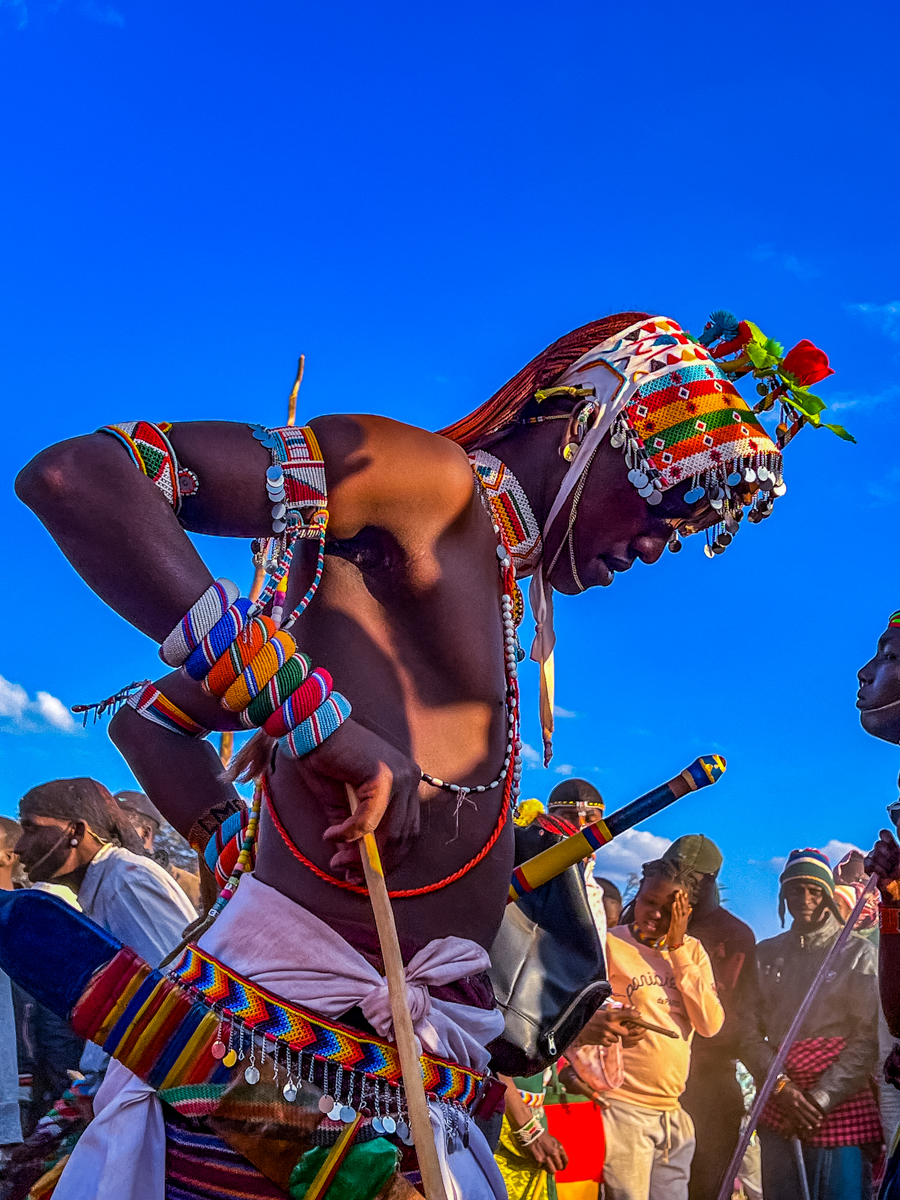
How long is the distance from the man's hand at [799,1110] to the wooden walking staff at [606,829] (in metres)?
4.17

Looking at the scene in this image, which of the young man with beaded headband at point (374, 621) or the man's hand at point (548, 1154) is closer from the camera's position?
the young man with beaded headband at point (374, 621)

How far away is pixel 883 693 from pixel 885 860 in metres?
0.63

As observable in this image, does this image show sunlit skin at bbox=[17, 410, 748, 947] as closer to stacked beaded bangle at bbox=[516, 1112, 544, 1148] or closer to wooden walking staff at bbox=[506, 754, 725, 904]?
wooden walking staff at bbox=[506, 754, 725, 904]

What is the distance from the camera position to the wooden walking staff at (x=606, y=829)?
2.50 metres

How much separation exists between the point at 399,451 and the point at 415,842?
653 millimetres

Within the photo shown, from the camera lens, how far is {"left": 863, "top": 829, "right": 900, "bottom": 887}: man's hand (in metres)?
4.45

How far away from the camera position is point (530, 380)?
2.64m

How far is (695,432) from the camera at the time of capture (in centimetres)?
Result: 254

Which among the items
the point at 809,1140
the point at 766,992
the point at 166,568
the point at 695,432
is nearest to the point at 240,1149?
the point at 166,568

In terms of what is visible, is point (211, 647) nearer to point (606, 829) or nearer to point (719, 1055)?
point (606, 829)

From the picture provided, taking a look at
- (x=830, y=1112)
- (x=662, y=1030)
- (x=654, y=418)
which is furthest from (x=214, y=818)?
(x=662, y=1030)

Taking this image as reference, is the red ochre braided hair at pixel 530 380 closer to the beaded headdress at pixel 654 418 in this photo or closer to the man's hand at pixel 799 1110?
the beaded headdress at pixel 654 418

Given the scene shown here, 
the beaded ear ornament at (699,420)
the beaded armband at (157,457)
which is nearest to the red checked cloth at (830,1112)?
the beaded ear ornament at (699,420)

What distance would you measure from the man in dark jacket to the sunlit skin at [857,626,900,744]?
215cm
